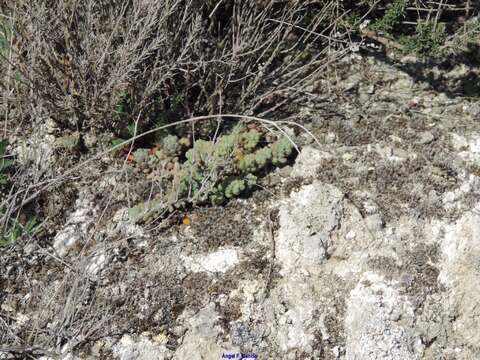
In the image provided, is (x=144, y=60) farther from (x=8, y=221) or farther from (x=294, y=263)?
(x=294, y=263)

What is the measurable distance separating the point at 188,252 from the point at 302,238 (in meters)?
0.52

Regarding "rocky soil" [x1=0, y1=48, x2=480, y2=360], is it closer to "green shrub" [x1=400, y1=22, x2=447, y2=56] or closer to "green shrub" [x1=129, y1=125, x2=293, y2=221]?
"green shrub" [x1=129, y1=125, x2=293, y2=221]

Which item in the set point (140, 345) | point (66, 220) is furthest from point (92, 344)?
point (66, 220)

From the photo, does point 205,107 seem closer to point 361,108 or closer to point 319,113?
point 319,113

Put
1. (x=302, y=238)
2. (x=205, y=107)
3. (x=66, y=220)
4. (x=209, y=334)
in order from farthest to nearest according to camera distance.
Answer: (x=205, y=107)
(x=66, y=220)
(x=302, y=238)
(x=209, y=334)

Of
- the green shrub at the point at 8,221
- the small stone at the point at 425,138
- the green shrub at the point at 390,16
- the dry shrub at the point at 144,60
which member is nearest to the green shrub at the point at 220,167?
the dry shrub at the point at 144,60

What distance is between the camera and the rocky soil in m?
2.29

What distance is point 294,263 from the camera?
2.47 meters

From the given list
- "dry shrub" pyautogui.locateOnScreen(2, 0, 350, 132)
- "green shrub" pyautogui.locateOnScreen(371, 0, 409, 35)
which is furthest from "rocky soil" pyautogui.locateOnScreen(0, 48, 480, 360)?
"green shrub" pyautogui.locateOnScreen(371, 0, 409, 35)

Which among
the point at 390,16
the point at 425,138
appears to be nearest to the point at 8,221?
the point at 425,138

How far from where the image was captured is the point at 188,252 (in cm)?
255

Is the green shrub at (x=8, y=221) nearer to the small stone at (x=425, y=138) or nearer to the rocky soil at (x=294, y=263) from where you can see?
the rocky soil at (x=294, y=263)

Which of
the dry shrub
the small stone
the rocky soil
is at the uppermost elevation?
the dry shrub

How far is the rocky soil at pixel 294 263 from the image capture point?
2291 millimetres
